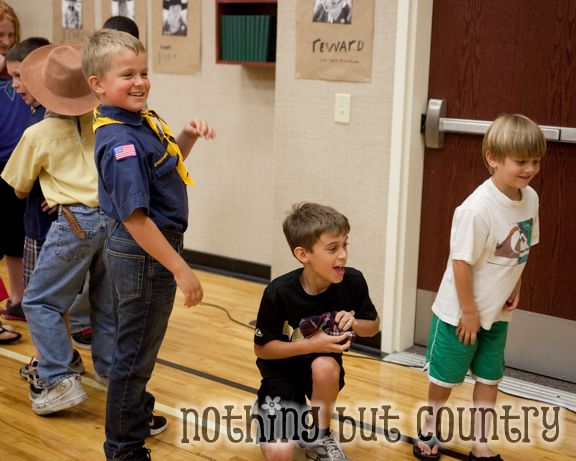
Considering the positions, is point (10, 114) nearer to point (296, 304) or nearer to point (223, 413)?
point (223, 413)

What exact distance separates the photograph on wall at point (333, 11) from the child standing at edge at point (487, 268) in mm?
1235

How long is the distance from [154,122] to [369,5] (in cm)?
143

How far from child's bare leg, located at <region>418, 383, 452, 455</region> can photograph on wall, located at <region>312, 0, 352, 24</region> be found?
1.66m

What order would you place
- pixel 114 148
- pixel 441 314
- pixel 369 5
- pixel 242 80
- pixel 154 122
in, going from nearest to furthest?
pixel 114 148
pixel 154 122
pixel 441 314
pixel 369 5
pixel 242 80

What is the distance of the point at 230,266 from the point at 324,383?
2.40 metres

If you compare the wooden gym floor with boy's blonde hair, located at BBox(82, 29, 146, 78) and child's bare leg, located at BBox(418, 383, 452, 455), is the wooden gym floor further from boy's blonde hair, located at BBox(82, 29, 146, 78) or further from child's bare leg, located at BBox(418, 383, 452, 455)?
boy's blonde hair, located at BBox(82, 29, 146, 78)

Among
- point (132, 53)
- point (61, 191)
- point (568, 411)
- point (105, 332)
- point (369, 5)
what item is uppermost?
point (369, 5)

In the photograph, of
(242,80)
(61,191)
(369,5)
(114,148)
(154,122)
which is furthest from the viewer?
(242,80)

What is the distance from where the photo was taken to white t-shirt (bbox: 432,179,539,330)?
7.83ft

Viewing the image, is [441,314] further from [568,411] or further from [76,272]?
[76,272]

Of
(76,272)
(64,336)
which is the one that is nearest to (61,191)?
(76,272)

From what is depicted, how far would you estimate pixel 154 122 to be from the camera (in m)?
2.31

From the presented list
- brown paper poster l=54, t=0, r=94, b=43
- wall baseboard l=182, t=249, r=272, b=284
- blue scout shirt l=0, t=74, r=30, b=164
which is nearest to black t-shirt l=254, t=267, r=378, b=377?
blue scout shirt l=0, t=74, r=30, b=164

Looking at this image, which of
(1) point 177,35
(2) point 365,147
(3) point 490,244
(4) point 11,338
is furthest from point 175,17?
(3) point 490,244
